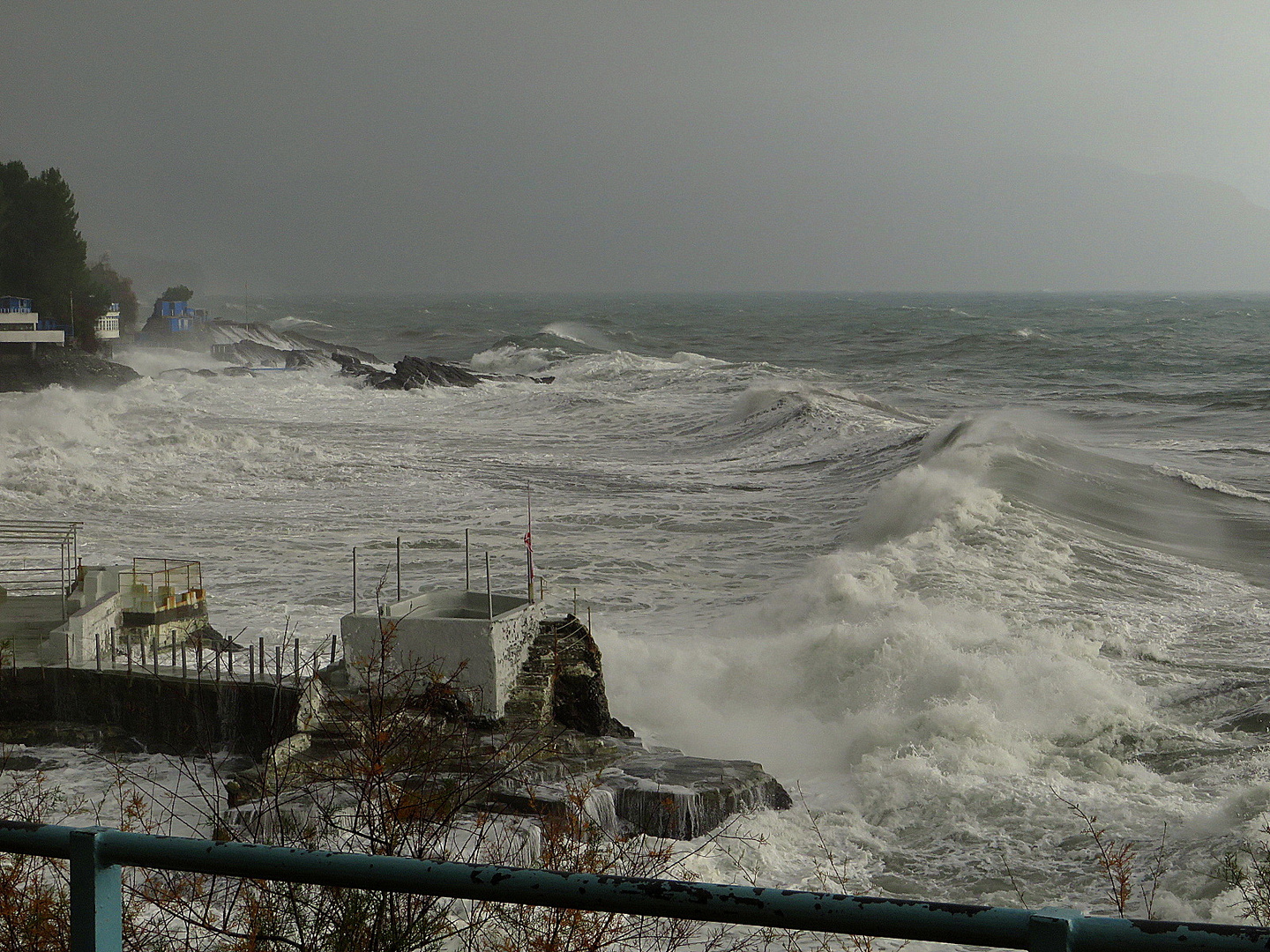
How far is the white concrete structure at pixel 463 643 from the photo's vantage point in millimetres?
14164

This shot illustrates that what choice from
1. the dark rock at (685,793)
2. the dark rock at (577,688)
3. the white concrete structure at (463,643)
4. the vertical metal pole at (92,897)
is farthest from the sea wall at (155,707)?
the vertical metal pole at (92,897)

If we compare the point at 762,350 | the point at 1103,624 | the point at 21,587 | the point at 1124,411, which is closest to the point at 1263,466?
the point at 1124,411

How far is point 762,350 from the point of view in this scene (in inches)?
3888

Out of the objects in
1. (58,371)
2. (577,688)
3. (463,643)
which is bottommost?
(577,688)

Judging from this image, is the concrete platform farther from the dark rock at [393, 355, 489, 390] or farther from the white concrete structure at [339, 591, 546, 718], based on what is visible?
the dark rock at [393, 355, 489, 390]

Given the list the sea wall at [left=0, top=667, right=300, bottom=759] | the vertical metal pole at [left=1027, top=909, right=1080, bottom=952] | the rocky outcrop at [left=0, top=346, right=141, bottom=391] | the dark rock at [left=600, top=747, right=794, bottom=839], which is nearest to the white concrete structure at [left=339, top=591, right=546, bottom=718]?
the sea wall at [left=0, top=667, right=300, bottom=759]

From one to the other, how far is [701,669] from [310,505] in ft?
53.1

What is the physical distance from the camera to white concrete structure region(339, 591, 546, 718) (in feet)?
46.5

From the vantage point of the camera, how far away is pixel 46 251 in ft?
254

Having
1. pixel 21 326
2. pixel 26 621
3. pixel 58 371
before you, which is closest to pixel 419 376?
pixel 58 371

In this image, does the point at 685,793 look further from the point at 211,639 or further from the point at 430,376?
the point at 430,376

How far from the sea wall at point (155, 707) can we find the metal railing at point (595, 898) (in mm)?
11924

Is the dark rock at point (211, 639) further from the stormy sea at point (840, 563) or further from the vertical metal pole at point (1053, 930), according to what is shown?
the vertical metal pole at point (1053, 930)

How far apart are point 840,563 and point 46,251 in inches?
2729
